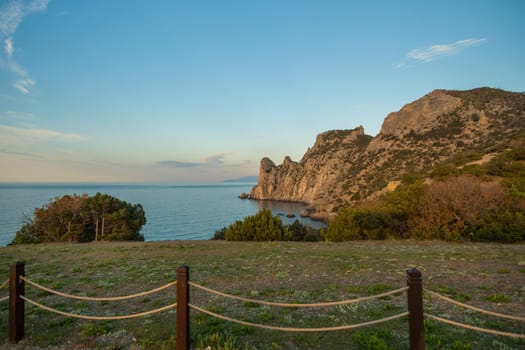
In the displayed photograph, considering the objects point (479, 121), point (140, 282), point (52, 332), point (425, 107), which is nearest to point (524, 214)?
point (140, 282)

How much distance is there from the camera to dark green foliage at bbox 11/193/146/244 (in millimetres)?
38000

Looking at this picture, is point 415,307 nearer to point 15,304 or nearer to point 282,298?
point 282,298

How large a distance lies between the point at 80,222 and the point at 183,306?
142ft

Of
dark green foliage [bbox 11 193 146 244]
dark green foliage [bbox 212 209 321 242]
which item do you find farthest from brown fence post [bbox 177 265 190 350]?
dark green foliage [bbox 11 193 146 244]

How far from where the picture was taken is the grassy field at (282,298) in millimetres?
5609

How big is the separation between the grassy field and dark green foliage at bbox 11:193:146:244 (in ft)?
85.3

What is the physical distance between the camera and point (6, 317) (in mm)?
7312

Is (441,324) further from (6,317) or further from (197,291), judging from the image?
→ (6,317)

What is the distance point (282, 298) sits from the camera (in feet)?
28.3

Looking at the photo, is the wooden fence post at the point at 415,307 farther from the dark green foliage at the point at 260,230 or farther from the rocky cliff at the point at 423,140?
the rocky cliff at the point at 423,140

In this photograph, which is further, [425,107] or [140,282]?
[425,107]

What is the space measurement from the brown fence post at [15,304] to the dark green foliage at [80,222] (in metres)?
35.1

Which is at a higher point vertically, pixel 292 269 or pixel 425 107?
pixel 425 107

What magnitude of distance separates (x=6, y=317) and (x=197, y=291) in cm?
501
